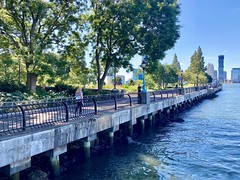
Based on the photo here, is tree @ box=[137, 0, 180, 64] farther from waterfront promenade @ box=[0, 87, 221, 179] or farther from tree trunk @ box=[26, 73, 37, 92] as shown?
waterfront promenade @ box=[0, 87, 221, 179]

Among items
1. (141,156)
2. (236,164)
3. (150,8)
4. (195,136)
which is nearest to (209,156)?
(236,164)

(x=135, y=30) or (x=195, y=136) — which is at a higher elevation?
(x=135, y=30)

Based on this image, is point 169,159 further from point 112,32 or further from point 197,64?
point 197,64

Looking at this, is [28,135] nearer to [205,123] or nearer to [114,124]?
[114,124]

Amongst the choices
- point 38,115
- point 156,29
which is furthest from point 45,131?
point 156,29

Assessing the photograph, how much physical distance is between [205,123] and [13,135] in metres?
20.8

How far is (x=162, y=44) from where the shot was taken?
31547 millimetres

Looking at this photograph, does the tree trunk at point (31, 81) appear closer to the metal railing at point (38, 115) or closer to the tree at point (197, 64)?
the metal railing at point (38, 115)

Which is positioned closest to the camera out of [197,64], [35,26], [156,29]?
[35,26]

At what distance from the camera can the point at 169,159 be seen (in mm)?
13492

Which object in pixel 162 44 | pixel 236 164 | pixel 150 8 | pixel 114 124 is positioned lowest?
pixel 236 164

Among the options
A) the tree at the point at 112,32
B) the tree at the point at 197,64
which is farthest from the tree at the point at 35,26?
the tree at the point at 197,64

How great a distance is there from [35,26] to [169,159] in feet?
61.2

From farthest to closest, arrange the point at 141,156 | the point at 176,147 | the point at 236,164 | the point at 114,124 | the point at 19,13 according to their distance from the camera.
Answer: the point at 19,13
the point at 176,147
the point at 114,124
the point at 141,156
the point at 236,164
